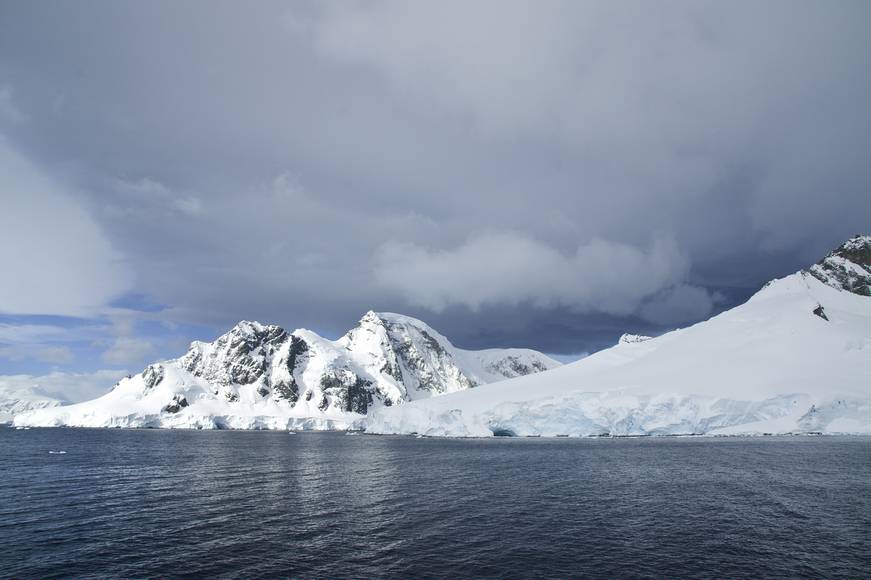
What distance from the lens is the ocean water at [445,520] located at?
95.3 ft

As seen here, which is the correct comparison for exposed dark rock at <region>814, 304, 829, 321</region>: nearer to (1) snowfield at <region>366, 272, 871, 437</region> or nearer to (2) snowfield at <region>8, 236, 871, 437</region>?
(2) snowfield at <region>8, 236, 871, 437</region>

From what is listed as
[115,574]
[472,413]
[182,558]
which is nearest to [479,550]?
[182,558]

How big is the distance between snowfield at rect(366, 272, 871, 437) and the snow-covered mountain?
267 mm

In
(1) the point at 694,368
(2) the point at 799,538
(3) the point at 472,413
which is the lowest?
(2) the point at 799,538

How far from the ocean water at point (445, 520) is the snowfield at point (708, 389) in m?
50.0

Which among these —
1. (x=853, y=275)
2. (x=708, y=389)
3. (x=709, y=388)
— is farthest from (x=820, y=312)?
(x=708, y=389)

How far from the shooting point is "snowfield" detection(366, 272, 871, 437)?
120 m

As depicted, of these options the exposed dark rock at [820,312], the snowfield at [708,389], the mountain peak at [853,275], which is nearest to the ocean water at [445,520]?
the snowfield at [708,389]

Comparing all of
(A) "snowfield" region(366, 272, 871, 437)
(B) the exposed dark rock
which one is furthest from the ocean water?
(B) the exposed dark rock

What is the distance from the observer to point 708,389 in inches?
5027

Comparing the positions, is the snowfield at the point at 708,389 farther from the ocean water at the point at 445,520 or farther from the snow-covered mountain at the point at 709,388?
the ocean water at the point at 445,520

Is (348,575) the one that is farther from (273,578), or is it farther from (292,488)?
(292,488)

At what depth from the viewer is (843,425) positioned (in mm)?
117188

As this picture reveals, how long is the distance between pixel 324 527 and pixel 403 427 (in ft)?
421
